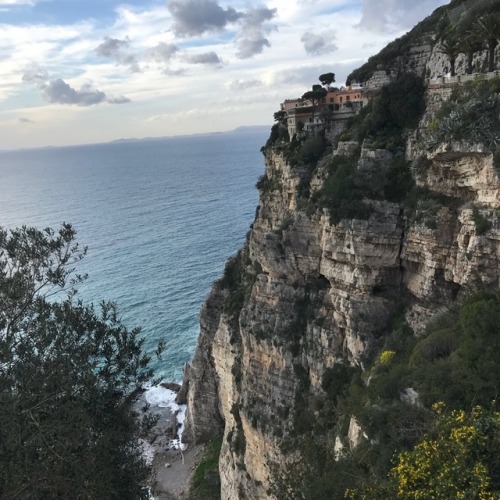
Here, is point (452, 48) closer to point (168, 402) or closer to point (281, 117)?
point (281, 117)

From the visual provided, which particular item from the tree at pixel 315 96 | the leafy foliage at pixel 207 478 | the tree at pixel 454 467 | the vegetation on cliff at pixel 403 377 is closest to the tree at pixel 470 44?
the vegetation on cliff at pixel 403 377

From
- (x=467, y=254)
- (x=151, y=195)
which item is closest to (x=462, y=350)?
(x=467, y=254)

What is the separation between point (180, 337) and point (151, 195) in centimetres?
8187

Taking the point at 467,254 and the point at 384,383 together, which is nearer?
the point at 384,383

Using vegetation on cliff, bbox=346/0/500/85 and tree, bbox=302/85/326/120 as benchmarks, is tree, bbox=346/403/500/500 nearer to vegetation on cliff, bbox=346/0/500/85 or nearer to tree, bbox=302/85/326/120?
vegetation on cliff, bbox=346/0/500/85

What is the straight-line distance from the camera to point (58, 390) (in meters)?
13.6

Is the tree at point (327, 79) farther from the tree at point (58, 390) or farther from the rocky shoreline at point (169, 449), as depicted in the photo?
the tree at point (58, 390)

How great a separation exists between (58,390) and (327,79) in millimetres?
46080

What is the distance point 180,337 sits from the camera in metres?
59.7

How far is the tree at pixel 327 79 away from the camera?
167ft

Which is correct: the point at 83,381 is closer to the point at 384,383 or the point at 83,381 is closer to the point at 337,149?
the point at 384,383

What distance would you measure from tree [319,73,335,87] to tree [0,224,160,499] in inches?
1654

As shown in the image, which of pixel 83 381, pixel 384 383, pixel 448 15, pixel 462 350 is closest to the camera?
pixel 83 381

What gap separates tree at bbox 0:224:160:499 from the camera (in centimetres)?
1221
